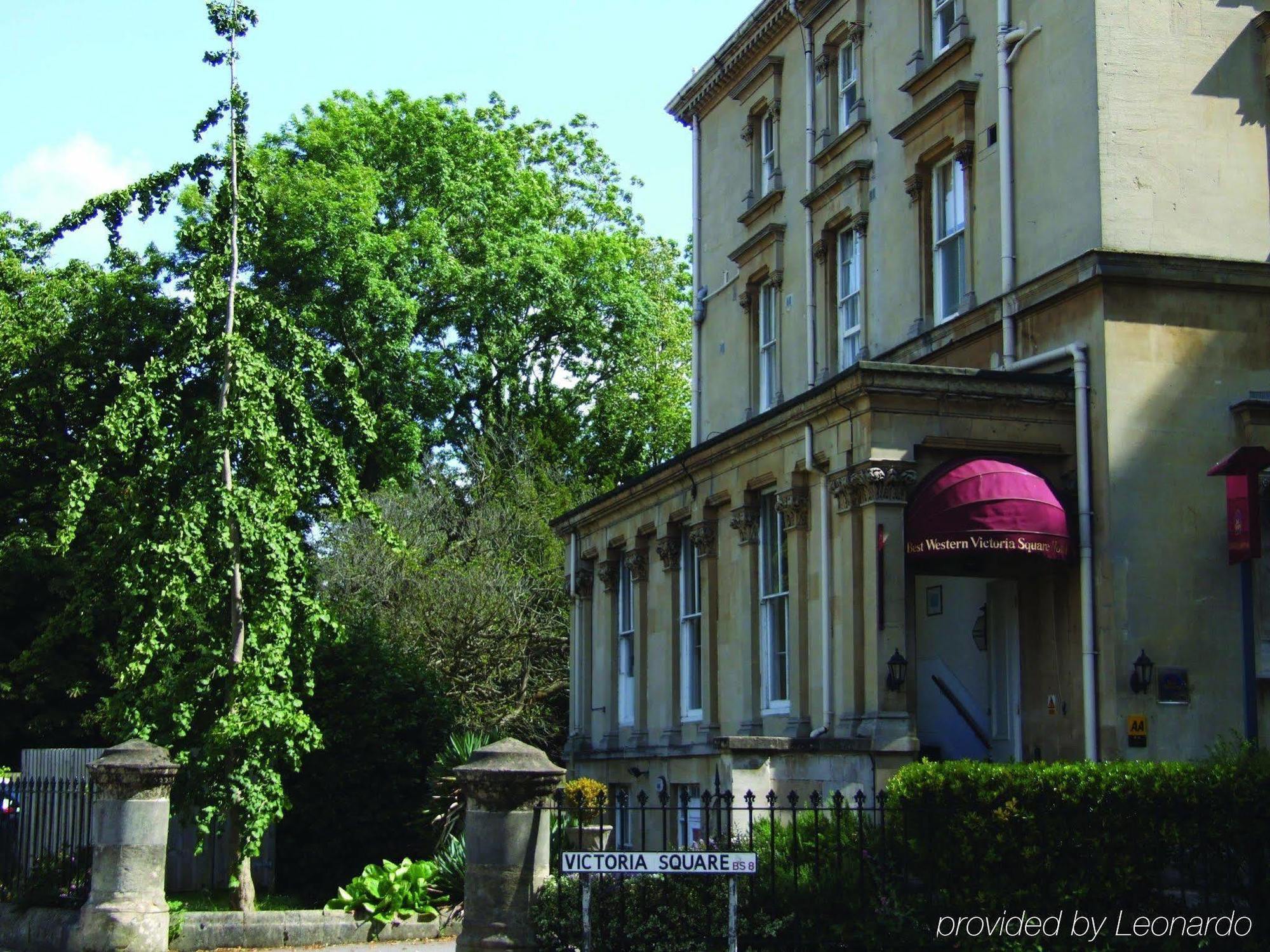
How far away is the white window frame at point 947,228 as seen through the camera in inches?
876

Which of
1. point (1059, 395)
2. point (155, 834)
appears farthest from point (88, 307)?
point (1059, 395)

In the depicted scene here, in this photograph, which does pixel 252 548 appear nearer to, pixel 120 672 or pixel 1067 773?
pixel 120 672

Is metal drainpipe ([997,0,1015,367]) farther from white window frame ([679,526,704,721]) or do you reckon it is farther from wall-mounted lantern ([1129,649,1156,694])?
white window frame ([679,526,704,721])

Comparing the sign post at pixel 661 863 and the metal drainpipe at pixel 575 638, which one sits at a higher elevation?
the metal drainpipe at pixel 575 638

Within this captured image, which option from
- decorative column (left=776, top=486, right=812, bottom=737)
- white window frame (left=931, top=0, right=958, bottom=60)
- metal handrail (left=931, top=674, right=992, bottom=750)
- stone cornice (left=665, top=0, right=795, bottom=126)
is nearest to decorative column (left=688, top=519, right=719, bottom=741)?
decorative column (left=776, top=486, right=812, bottom=737)

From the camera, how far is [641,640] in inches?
1003

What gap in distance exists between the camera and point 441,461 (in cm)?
4116

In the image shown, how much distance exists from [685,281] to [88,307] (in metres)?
19.9

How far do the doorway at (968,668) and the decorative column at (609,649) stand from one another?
6076 millimetres

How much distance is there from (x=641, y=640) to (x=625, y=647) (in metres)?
1.32

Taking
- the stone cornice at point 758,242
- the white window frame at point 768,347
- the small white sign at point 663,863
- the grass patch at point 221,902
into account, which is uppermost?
the stone cornice at point 758,242

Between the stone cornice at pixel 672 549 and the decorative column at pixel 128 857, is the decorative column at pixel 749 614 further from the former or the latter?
the decorative column at pixel 128 857

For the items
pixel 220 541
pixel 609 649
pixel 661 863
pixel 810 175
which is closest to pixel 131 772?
pixel 220 541

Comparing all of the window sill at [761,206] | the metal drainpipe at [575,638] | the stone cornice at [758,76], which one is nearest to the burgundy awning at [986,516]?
the window sill at [761,206]
